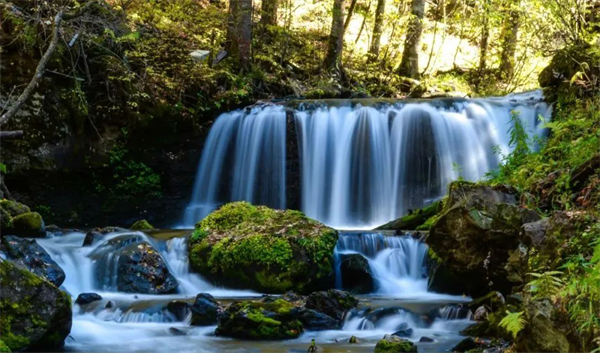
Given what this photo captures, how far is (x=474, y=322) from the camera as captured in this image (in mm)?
6805

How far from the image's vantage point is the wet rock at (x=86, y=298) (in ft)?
25.3

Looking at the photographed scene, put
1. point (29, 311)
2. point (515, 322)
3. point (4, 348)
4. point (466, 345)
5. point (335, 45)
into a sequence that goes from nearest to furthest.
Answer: point (515, 322) < point (4, 348) < point (29, 311) < point (466, 345) < point (335, 45)

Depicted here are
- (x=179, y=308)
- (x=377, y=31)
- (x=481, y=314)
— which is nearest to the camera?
(x=481, y=314)

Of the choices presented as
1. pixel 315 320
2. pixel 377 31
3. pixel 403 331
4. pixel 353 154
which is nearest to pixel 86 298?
pixel 315 320

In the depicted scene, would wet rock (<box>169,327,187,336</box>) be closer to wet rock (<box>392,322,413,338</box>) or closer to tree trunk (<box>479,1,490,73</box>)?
wet rock (<box>392,322,413,338</box>)

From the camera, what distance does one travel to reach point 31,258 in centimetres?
771

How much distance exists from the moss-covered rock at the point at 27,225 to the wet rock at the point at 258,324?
4.22m

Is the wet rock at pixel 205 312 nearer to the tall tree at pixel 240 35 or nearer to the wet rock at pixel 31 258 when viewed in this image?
the wet rock at pixel 31 258

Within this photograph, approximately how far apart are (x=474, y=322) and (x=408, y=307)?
0.85m

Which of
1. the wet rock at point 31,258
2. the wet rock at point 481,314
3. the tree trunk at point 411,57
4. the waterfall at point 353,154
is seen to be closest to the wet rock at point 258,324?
the wet rock at point 481,314

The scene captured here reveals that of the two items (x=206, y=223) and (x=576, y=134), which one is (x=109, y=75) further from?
(x=576, y=134)

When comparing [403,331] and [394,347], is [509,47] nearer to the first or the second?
[403,331]

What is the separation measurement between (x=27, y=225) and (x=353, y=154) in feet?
21.8

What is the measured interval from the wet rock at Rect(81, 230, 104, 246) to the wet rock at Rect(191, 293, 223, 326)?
3.03m
